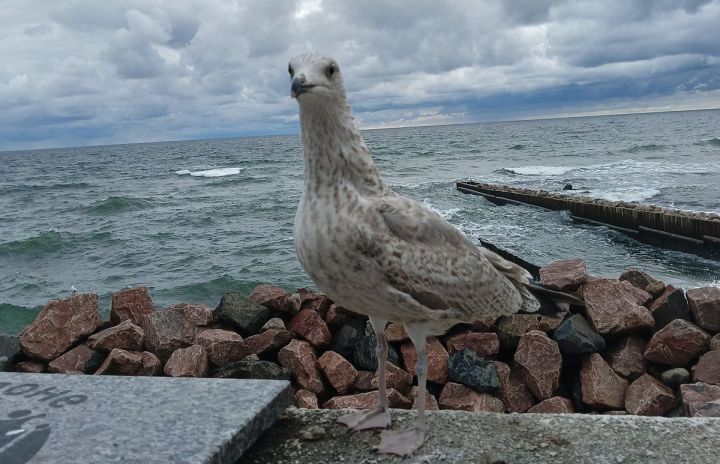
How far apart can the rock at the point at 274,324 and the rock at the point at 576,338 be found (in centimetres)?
333

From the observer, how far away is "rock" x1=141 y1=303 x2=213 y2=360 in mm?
7293

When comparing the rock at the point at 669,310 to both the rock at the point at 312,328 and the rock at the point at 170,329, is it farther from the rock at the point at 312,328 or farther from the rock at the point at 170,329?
the rock at the point at 170,329

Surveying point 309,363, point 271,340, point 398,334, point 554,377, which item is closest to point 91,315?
point 271,340

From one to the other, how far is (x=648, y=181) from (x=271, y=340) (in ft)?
97.4

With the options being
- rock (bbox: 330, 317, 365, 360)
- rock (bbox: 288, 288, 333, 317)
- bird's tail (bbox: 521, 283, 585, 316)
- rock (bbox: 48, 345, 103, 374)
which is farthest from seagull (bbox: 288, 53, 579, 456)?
rock (bbox: 48, 345, 103, 374)

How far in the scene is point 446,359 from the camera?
21.9 ft

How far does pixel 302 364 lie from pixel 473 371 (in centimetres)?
190

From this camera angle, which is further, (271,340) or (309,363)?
(271,340)

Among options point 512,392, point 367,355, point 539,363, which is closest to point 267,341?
point 367,355

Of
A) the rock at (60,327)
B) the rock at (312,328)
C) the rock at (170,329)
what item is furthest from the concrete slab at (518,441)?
the rock at (60,327)

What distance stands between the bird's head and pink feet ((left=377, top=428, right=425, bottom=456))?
1875mm

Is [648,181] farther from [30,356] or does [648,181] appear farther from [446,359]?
[30,356]

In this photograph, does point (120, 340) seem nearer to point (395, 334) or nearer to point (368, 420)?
point (395, 334)

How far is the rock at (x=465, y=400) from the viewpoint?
20.4 feet
